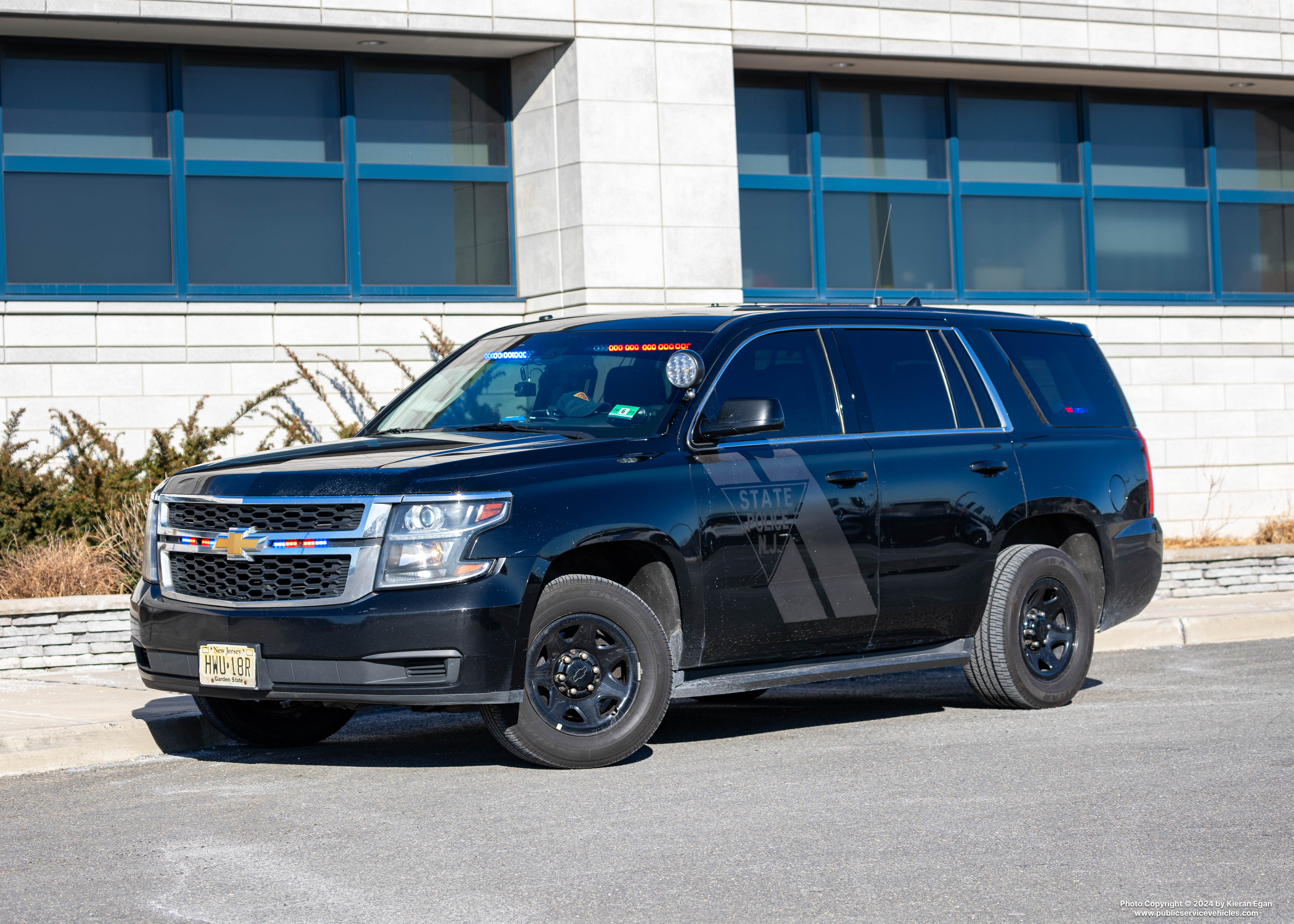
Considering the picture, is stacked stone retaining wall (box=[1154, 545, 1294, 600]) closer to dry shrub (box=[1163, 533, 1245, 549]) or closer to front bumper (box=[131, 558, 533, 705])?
dry shrub (box=[1163, 533, 1245, 549])

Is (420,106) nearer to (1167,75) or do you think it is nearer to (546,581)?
(1167,75)

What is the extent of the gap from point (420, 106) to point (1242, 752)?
11.4 metres

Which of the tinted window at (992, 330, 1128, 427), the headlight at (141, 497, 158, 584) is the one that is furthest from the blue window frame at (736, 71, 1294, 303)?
the headlight at (141, 497, 158, 584)

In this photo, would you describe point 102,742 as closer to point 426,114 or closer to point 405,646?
point 405,646

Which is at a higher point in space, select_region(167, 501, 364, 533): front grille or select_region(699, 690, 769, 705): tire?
select_region(167, 501, 364, 533): front grille

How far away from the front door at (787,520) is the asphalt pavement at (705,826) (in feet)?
1.82

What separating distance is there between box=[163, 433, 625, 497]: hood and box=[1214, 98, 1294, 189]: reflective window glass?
14936 millimetres

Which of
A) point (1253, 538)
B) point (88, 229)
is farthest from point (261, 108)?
point (1253, 538)

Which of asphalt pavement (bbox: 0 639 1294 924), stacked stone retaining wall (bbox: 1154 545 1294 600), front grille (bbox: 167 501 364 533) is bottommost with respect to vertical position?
asphalt pavement (bbox: 0 639 1294 924)

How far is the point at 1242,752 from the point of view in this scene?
24.2 ft

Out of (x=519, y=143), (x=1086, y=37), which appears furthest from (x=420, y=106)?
(x=1086, y=37)

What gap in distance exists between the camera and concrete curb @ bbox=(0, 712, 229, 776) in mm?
7789

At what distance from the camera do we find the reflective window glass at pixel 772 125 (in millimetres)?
17703

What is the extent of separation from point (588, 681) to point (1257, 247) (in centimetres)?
1552
